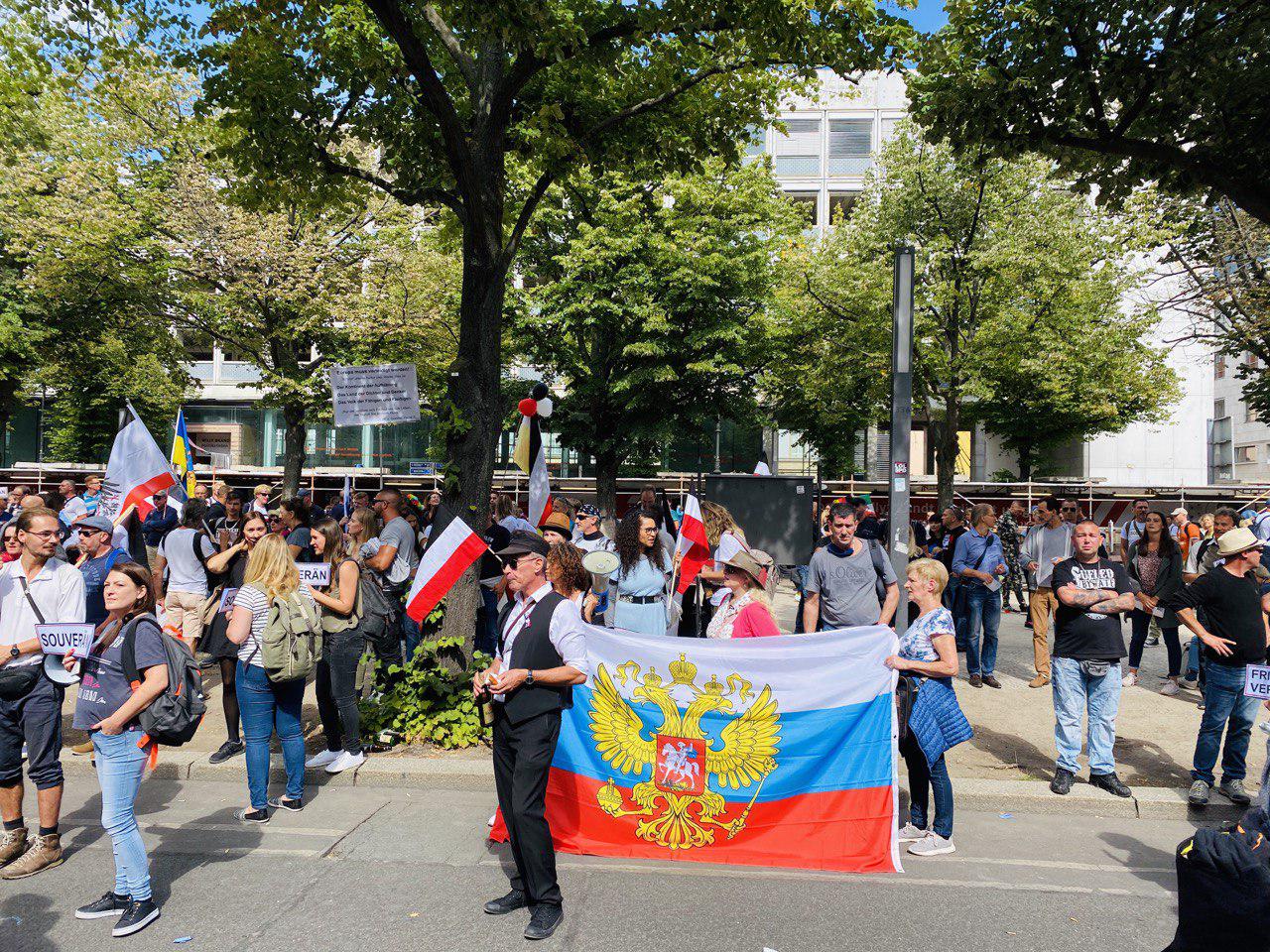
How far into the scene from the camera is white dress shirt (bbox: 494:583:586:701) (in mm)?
4457

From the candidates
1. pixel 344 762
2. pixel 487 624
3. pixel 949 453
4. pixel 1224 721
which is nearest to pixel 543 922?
pixel 344 762

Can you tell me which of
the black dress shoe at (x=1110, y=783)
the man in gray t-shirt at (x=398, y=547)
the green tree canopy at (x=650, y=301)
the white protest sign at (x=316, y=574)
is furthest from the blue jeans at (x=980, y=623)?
the green tree canopy at (x=650, y=301)

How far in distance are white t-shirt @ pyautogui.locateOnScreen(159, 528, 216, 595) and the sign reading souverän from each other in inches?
70.1

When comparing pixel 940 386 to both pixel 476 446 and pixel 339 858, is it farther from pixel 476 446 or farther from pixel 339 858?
pixel 339 858

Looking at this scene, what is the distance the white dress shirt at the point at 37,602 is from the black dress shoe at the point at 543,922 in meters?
3.10

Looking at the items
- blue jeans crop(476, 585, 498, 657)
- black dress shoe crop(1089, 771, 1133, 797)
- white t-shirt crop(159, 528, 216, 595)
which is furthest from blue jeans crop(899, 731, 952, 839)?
white t-shirt crop(159, 528, 216, 595)

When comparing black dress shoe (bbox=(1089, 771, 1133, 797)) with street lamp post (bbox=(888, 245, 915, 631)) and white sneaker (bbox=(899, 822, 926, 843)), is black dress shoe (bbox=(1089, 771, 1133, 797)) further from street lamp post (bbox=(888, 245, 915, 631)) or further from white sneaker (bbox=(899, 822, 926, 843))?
street lamp post (bbox=(888, 245, 915, 631))

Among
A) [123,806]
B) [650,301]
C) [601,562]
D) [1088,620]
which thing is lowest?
[123,806]

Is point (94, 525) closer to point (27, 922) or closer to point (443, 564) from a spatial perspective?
point (443, 564)

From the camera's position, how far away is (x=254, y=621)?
224 inches

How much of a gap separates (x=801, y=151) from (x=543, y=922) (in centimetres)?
4121

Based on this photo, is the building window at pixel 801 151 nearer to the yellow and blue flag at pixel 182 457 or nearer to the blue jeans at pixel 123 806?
the yellow and blue flag at pixel 182 457

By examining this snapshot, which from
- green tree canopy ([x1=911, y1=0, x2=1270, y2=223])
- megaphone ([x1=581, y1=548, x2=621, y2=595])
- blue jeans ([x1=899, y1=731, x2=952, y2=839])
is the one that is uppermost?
green tree canopy ([x1=911, y1=0, x2=1270, y2=223])

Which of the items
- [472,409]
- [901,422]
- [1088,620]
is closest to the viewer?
[1088,620]
